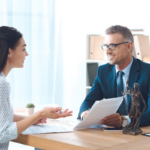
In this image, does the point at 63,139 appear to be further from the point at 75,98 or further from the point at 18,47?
the point at 75,98

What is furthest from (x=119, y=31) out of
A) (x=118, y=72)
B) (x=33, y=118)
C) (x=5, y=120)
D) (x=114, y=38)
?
(x=5, y=120)

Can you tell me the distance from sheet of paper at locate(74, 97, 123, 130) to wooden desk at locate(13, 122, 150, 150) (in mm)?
64

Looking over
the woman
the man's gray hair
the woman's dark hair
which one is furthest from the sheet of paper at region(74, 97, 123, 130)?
the man's gray hair

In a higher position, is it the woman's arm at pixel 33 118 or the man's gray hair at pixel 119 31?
the man's gray hair at pixel 119 31

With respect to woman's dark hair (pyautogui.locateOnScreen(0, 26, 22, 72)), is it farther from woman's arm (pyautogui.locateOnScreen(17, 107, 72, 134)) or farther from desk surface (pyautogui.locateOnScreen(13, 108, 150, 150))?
desk surface (pyautogui.locateOnScreen(13, 108, 150, 150))

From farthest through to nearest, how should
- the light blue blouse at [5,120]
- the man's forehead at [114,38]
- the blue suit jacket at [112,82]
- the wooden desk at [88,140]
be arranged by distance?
the man's forehead at [114,38]
the blue suit jacket at [112,82]
the light blue blouse at [5,120]
the wooden desk at [88,140]

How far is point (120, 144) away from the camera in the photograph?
149cm

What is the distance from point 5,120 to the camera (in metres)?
1.63

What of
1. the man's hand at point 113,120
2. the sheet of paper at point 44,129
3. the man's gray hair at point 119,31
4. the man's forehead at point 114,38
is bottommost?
the sheet of paper at point 44,129

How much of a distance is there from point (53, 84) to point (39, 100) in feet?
1.14

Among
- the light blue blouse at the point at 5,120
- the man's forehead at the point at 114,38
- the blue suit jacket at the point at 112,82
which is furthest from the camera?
the man's forehead at the point at 114,38

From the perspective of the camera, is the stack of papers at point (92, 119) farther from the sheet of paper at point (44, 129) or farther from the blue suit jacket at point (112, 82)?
the blue suit jacket at point (112, 82)

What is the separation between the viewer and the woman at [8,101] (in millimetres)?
1629

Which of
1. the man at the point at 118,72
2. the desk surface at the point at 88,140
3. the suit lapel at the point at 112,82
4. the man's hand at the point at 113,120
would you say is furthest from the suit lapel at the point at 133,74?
the desk surface at the point at 88,140
